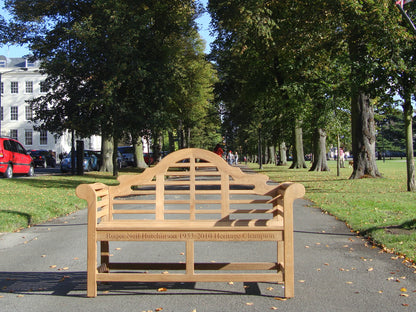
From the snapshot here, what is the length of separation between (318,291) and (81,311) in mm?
2365

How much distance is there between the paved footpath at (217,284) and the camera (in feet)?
14.5

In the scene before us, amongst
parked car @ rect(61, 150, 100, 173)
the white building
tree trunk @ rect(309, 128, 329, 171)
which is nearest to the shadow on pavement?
parked car @ rect(61, 150, 100, 173)

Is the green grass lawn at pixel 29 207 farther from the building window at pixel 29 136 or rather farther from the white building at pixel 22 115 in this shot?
the building window at pixel 29 136

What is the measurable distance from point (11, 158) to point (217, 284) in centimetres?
2009

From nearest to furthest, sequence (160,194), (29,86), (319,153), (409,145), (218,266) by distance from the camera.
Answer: (218,266)
(160,194)
(409,145)
(319,153)
(29,86)

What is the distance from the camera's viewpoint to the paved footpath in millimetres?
4430

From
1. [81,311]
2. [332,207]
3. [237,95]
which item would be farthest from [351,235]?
[237,95]

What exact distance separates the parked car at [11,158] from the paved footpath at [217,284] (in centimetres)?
1506

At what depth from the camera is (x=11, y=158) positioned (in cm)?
2286

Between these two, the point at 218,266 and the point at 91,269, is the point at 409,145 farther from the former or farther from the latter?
the point at 91,269

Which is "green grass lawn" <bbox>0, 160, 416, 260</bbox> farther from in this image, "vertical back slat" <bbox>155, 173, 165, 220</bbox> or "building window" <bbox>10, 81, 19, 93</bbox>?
"building window" <bbox>10, 81, 19, 93</bbox>

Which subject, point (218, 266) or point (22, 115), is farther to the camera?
point (22, 115)

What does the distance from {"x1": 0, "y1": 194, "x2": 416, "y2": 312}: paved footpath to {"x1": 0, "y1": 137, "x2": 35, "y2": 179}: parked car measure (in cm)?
1506

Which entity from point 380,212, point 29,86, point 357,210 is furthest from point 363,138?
point 29,86
